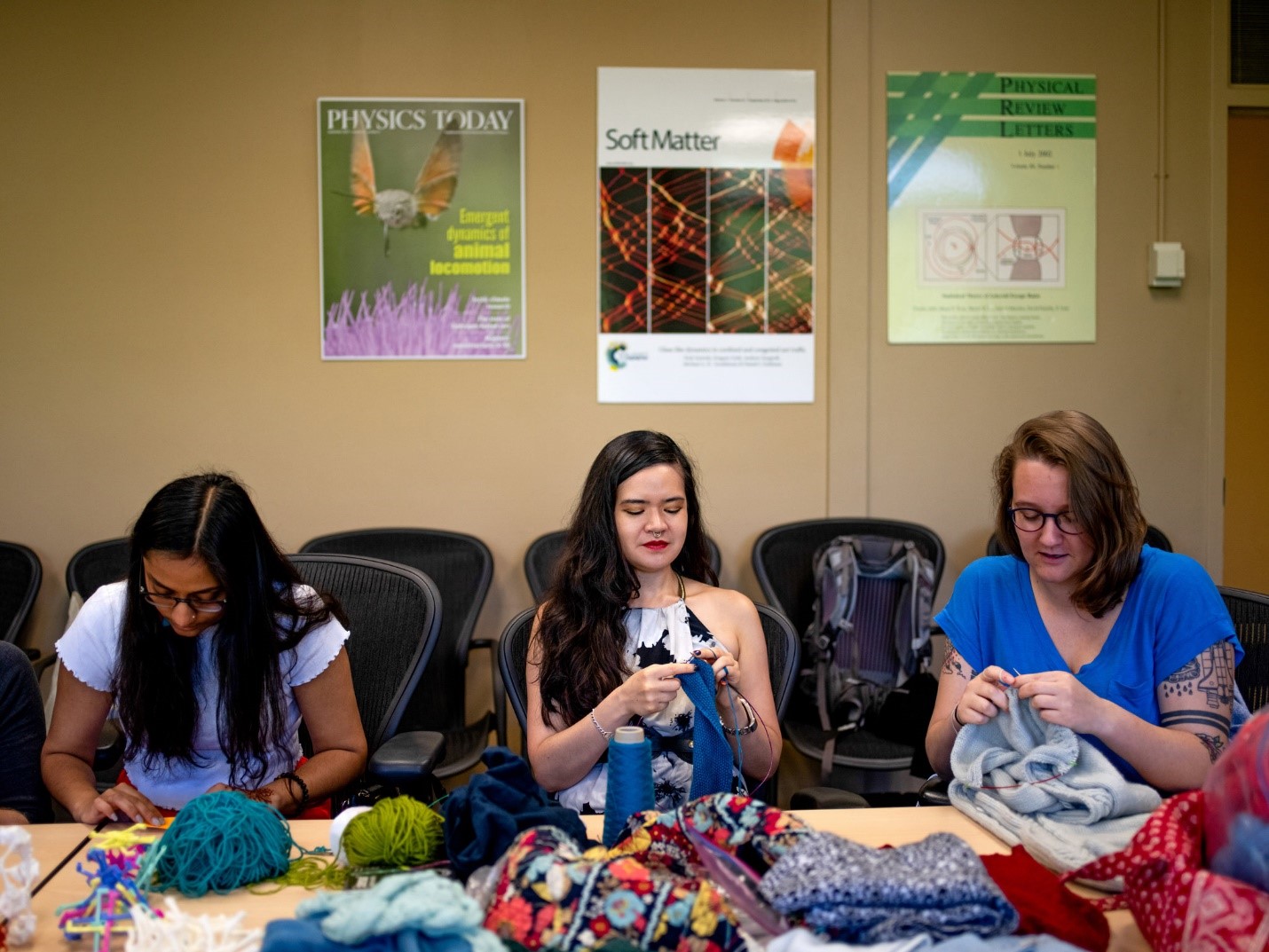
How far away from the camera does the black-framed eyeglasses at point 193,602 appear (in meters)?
1.95

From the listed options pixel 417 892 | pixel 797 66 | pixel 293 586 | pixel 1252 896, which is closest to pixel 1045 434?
pixel 1252 896

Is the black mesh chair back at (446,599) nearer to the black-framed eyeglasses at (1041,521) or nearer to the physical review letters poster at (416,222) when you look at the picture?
the physical review letters poster at (416,222)

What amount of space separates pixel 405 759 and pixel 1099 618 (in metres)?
1.32

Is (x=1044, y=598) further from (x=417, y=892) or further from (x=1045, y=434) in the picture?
(x=417, y=892)

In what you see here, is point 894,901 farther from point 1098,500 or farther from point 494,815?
point 1098,500

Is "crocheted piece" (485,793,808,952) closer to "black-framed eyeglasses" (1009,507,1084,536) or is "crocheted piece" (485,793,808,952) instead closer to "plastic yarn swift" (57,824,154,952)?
"plastic yarn swift" (57,824,154,952)

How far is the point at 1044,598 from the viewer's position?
199cm

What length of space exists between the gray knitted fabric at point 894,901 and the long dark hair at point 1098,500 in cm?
80

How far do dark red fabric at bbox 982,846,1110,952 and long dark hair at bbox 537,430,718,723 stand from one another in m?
0.88

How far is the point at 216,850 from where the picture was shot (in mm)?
1445

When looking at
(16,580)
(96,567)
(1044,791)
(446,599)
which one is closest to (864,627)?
(446,599)

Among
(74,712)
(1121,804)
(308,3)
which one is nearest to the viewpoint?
(1121,804)

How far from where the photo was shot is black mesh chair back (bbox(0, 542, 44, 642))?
348 cm

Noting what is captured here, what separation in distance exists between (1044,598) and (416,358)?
2.42m
